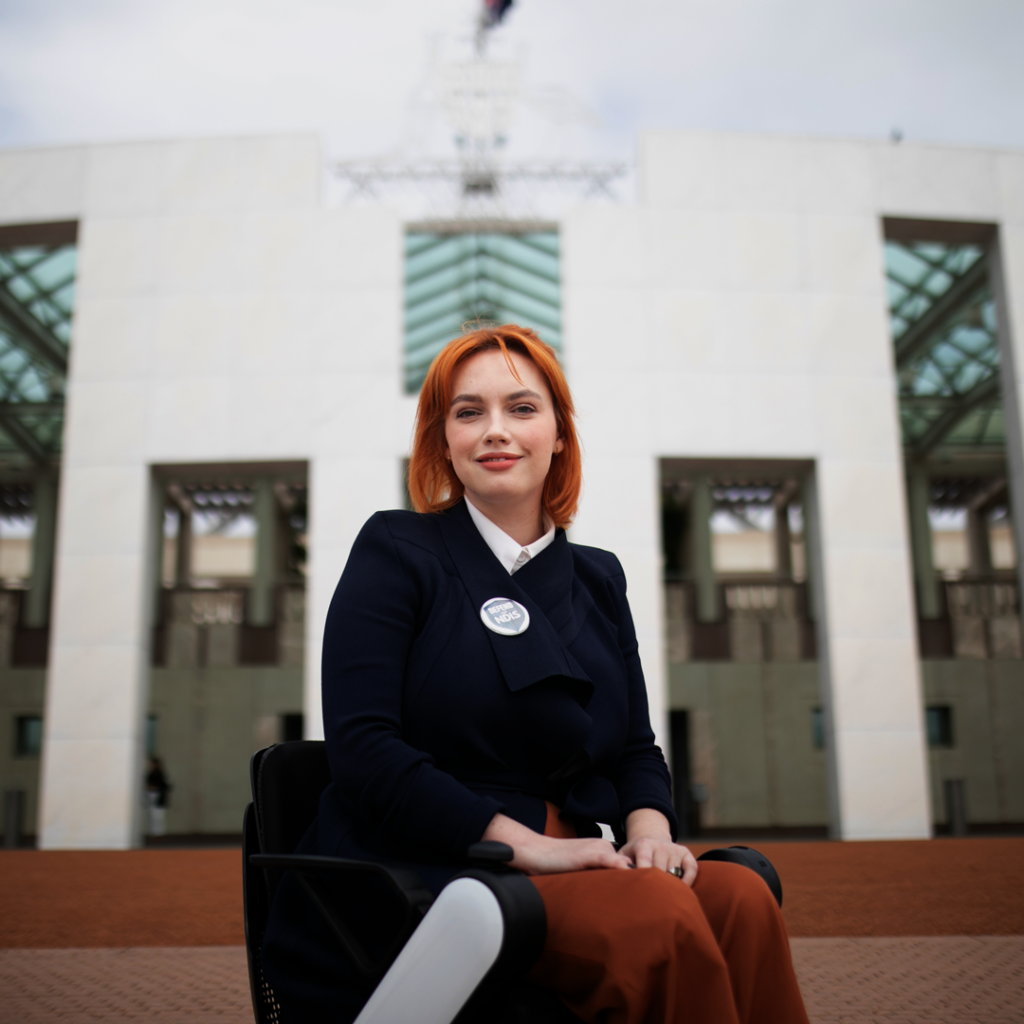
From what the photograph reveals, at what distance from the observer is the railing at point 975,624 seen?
2427cm

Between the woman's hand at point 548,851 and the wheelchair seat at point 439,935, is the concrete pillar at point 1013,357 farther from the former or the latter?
the wheelchair seat at point 439,935

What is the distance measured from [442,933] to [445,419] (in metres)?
1.07

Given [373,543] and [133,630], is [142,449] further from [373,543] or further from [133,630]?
[373,543]

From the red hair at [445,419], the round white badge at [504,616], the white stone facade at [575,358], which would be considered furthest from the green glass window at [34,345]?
the round white badge at [504,616]

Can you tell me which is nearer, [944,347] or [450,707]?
[450,707]

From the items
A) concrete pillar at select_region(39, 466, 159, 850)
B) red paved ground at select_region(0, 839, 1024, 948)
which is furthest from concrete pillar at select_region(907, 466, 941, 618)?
concrete pillar at select_region(39, 466, 159, 850)

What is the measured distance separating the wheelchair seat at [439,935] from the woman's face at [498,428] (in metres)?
0.74

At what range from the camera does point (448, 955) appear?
4.52ft

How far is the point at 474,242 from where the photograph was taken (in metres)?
15.3

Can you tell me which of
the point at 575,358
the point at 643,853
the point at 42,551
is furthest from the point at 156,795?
the point at 643,853

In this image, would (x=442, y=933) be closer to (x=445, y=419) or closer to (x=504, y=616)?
(x=504, y=616)

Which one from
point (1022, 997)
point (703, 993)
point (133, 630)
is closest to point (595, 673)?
point (703, 993)

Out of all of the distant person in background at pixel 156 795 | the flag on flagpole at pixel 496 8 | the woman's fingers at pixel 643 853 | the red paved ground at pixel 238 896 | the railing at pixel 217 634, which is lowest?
the distant person in background at pixel 156 795

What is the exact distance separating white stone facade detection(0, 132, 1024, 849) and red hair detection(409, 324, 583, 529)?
37.5 feet
